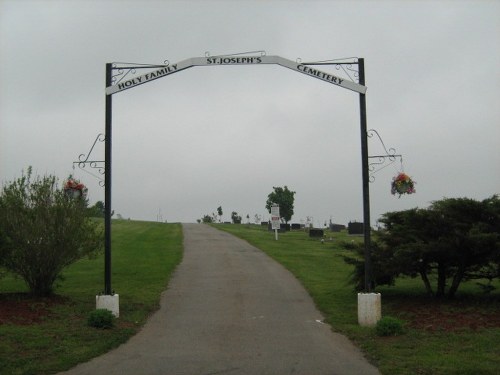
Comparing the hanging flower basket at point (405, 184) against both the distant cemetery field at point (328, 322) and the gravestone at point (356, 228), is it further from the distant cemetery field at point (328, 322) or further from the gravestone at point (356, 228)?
the gravestone at point (356, 228)

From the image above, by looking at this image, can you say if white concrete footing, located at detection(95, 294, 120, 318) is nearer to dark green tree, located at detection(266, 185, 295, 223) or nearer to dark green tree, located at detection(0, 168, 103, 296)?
dark green tree, located at detection(0, 168, 103, 296)

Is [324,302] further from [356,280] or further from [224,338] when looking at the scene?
[224,338]

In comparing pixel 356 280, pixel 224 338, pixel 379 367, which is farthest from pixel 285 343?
pixel 356 280

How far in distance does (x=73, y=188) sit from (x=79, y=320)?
130 inches

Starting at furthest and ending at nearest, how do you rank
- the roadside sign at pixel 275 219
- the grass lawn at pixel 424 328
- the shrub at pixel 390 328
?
the roadside sign at pixel 275 219 → the shrub at pixel 390 328 → the grass lawn at pixel 424 328

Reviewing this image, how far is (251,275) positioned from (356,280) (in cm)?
511

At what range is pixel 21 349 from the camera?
8.87 meters

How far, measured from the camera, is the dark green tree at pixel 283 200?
5941 centimetres

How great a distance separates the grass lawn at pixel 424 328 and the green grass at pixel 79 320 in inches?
162

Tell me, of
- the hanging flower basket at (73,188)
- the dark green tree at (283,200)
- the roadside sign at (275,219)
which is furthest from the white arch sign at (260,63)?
the dark green tree at (283,200)

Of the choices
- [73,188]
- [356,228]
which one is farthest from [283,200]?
[73,188]

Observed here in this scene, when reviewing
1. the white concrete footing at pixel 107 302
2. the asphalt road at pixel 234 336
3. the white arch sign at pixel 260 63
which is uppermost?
the white arch sign at pixel 260 63

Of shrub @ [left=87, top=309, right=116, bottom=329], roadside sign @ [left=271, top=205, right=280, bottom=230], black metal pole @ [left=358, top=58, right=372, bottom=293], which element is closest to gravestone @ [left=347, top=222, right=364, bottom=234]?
roadside sign @ [left=271, top=205, right=280, bottom=230]

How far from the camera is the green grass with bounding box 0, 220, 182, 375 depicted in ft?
27.6
